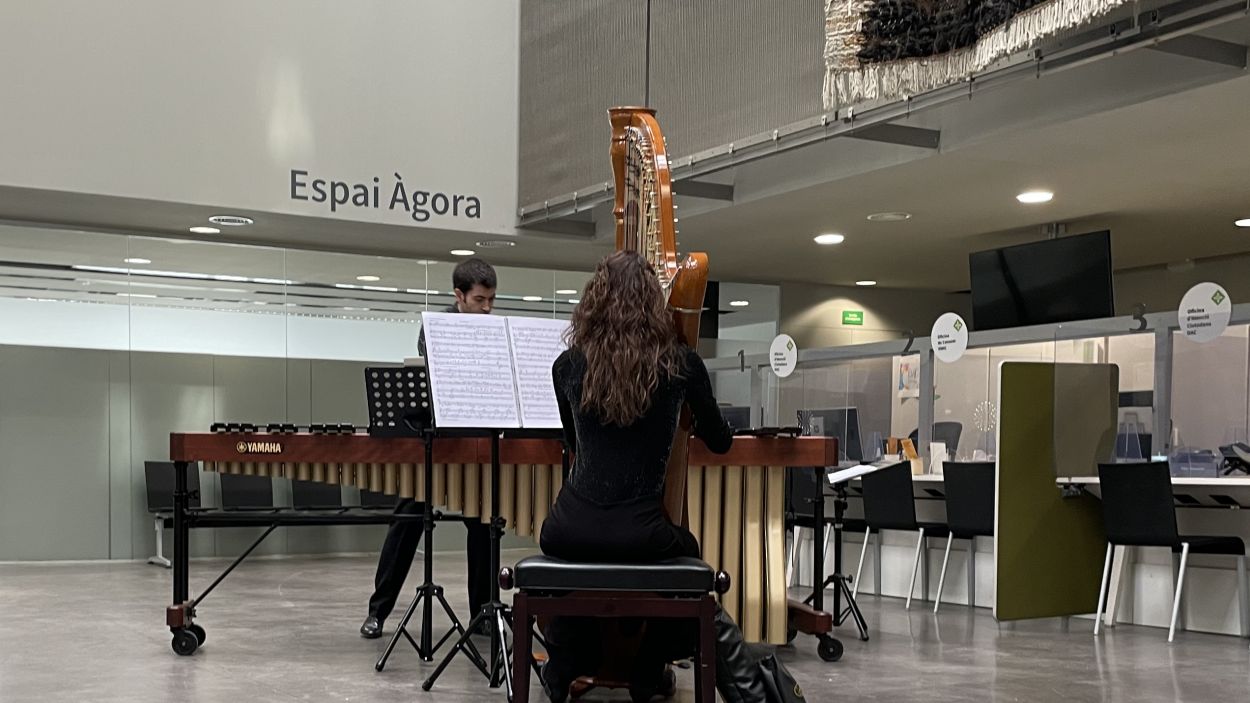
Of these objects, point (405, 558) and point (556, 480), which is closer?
point (556, 480)

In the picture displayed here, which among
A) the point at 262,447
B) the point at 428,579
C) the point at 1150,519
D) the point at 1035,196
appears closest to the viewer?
the point at 428,579

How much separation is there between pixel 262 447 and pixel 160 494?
18.4 feet

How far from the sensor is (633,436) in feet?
13.1

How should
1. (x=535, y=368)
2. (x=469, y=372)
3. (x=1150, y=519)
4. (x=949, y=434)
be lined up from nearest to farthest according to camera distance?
(x=469, y=372) < (x=535, y=368) < (x=1150, y=519) < (x=949, y=434)

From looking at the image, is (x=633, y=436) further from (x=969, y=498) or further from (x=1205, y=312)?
(x=1205, y=312)

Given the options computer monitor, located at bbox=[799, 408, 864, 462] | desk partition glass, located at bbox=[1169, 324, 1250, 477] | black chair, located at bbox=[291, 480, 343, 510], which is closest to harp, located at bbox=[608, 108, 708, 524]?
desk partition glass, located at bbox=[1169, 324, 1250, 477]

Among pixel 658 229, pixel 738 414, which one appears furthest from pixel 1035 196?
pixel 658 229

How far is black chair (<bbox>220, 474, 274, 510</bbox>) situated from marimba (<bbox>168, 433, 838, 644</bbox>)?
5.82 m

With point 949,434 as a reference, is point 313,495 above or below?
below

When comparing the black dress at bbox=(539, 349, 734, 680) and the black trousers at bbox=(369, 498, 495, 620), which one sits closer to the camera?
the black dress at bbox=(539, 349, 734, 680)

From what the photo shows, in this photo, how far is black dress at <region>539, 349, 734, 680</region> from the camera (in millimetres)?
3932

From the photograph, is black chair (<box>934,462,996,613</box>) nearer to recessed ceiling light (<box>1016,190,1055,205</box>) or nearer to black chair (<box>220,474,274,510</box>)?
recessed ceiling light (<box>1016,190,1055,205</box>)

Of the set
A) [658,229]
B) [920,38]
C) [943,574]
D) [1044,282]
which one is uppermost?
[920,38]

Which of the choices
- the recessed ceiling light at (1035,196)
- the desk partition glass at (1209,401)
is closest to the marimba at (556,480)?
the desk partition glass at (1209,401)
